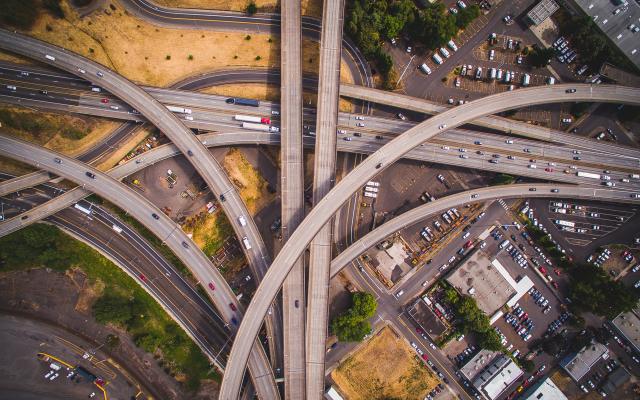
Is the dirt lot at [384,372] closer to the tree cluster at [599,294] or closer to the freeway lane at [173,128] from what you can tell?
the freeway lane at [173,128]

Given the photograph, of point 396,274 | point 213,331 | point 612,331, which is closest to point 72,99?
point 213,331

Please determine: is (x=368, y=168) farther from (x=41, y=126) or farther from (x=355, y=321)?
(x=41, y=126)

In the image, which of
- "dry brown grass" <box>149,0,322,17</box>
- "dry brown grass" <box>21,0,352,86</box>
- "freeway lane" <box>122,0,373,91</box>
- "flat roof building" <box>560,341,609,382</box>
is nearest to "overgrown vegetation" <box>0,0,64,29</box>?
"dry brown grass" <box>21,0,352,86</box>

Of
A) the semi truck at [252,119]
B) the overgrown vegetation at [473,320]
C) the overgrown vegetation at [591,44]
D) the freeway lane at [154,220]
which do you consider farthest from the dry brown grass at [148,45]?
the overgrown vegetation at [591,44]

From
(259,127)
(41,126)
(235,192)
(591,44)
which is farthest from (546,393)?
(41,126)

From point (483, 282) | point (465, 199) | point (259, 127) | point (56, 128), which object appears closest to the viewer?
point (56, 128)

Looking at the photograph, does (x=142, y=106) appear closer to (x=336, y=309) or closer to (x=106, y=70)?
(x=106, y=70)
